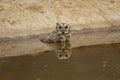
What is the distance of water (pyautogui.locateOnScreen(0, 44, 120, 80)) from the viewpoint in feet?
26.5

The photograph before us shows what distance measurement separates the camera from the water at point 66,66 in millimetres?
8070

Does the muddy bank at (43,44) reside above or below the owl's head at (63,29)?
below

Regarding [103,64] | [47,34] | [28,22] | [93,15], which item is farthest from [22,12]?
[103,64]

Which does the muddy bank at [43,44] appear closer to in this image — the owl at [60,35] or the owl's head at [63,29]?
the owl at [60,35]

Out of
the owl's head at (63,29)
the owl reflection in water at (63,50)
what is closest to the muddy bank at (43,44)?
the owl reflection in water at (63,50)

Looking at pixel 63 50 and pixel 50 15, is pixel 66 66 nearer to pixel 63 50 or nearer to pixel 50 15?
pixel 63 50

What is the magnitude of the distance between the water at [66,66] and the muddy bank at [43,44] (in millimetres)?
614

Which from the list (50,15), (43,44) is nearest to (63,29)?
(43,44)

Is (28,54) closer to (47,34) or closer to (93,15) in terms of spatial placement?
(47,34)

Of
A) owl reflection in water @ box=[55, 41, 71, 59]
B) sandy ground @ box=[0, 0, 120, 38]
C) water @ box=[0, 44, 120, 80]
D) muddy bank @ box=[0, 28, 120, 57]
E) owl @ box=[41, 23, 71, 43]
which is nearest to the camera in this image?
water @ box=[0, 44, 120, 80]

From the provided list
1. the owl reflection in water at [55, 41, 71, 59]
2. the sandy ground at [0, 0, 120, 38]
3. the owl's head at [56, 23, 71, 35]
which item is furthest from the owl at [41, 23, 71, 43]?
the sandy ground at [0, 0, 120, 38]

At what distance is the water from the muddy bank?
614 mm

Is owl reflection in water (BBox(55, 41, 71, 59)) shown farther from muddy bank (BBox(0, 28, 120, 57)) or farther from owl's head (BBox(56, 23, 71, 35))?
owl's head (BBox(56, 23, 71, 35))

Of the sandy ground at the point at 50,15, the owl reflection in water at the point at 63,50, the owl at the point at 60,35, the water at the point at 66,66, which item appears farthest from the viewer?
the sandy ground at the point at 50,15
